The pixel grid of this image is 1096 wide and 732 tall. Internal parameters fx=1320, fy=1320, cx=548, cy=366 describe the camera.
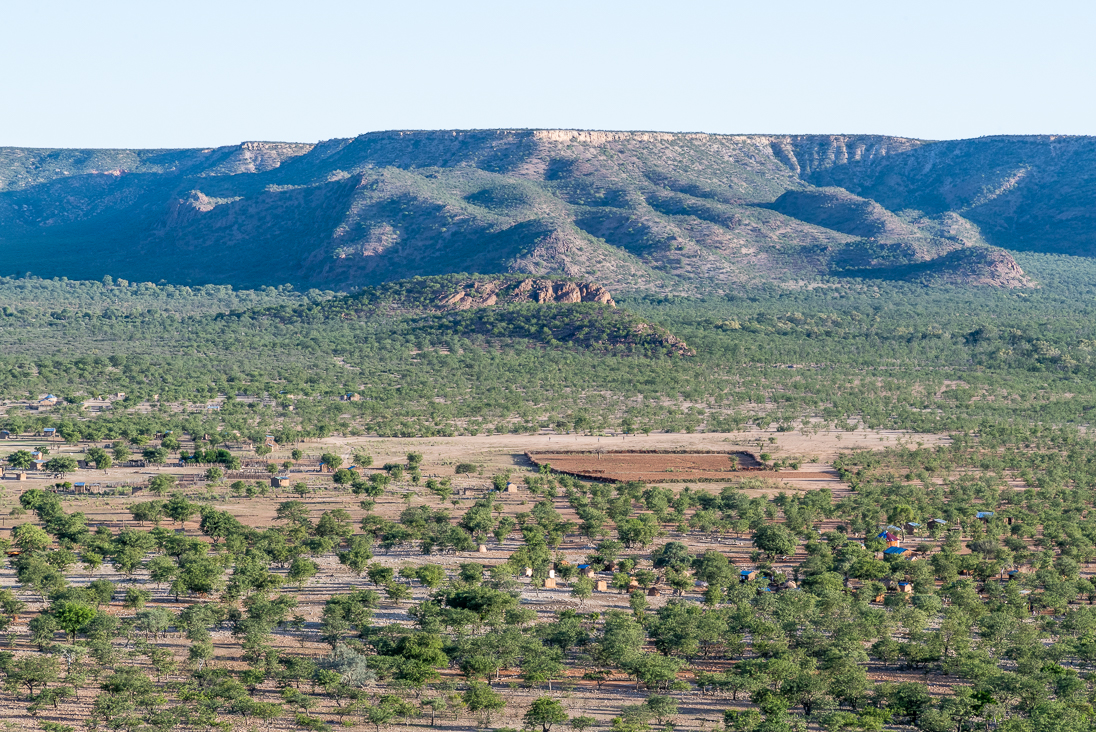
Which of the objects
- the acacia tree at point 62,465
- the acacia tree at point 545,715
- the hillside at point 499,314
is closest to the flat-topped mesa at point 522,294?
the hillside at point 499,314

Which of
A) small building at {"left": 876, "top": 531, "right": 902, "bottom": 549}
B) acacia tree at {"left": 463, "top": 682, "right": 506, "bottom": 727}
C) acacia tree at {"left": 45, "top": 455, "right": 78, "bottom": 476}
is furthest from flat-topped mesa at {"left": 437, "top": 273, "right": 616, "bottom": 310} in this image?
acacia tree at {"left": 463, "top": 682, "right": 506, "bottom": 727}

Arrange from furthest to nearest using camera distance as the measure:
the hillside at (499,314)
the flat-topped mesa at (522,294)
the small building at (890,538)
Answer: the flat-topped mesa at (522,294)
the hillside at (499,314)
the small building at (890,538)

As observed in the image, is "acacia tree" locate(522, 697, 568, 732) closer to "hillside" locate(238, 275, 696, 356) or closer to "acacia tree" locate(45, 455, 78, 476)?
"acacia tree" locate(45, 455, 78, 476)

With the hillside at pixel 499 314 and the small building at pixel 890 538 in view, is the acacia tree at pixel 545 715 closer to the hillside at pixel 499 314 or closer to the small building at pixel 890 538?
the small building at pixel 890 538

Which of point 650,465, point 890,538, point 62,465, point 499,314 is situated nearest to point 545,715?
point 890,538

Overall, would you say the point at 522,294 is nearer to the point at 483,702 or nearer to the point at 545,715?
the point at 483,702
